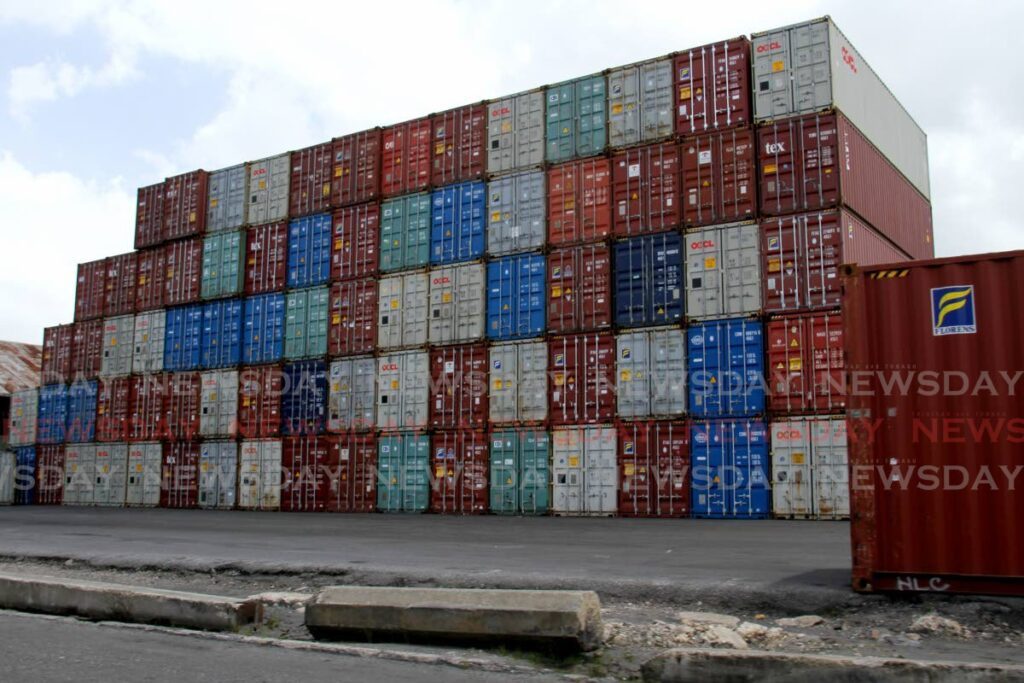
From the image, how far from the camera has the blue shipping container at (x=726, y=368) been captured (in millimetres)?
20172

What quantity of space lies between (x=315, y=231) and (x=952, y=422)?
76.4 ft

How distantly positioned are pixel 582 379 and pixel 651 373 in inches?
74.6

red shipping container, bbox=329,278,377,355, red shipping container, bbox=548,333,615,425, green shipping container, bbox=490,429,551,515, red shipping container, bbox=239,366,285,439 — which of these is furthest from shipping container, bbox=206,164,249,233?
red shipping container, bbox=548,333,615,425

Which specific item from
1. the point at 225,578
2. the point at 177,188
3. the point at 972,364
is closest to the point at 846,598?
the point at 972,364

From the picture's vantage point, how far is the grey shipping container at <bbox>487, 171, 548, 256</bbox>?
24.0 meters

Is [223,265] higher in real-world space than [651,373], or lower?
higher

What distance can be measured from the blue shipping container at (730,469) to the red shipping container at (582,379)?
258 cm

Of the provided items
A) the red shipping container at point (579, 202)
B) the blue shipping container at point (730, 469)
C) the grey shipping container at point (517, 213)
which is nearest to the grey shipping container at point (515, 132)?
the grey shipping container at point (517, 213)

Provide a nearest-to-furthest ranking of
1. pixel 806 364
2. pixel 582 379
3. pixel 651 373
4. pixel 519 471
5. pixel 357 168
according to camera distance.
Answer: pixel 806 364 < pixel 651 373 < pixel 582 379 < pixel 519 471 < pixel 357 168

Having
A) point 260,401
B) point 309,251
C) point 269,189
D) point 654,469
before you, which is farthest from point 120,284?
point 654,469

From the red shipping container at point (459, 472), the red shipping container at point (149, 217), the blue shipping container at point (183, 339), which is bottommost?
the red shipping container at point (459, 472)

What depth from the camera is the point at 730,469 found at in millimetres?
20031

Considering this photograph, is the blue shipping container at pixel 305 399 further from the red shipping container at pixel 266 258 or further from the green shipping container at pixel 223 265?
the green shipping container at pixel 223 265

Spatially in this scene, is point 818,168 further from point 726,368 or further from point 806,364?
point 726,368
